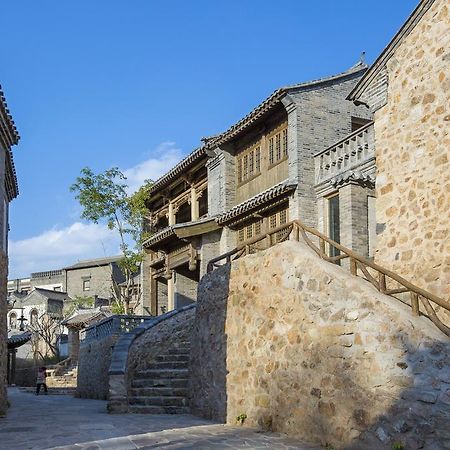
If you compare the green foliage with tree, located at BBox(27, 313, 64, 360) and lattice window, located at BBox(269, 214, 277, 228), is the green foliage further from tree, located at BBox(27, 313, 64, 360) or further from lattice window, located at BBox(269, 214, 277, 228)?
tree, located at BBox(27, 313, 64, 360)

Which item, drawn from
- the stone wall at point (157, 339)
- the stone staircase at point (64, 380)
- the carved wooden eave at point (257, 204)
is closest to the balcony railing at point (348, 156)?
the carved wooden eave at point (257, 204)

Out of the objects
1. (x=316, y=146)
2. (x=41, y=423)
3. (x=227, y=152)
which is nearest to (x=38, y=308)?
(x=227, y=152)

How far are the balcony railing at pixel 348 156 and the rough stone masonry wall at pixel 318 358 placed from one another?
6603mm

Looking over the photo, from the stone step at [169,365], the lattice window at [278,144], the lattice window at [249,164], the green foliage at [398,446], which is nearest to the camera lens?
the green foliage at [398,446]

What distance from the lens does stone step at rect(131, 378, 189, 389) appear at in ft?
45.8

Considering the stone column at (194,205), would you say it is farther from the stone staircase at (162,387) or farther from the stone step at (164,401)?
the stone step at (164,401)

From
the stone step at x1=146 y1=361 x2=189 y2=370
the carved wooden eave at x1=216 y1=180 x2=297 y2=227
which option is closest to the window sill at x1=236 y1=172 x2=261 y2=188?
the carved wooden eave at x1=216 y1=180 x2=297 y2=227

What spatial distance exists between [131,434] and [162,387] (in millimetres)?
4507

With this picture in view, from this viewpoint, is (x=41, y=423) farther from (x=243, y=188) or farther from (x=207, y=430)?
(x=243, y=188)

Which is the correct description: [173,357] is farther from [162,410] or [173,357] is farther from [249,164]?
[249,164]

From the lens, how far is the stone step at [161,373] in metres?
14.4

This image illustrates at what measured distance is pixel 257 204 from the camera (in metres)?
20.5

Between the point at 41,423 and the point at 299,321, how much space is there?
5.58 m

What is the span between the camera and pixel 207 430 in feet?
32.7
